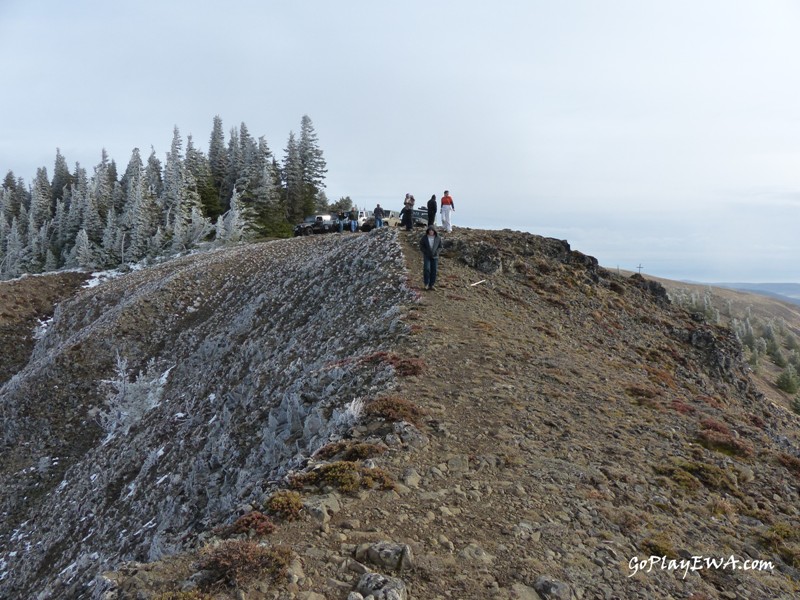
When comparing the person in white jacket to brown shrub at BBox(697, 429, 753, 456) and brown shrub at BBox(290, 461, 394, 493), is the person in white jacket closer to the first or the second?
brown shrub at BBox(697, 429, 753, 456)

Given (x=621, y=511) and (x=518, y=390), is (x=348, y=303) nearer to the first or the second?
(x=518, y=390)

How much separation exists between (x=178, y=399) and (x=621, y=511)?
2145 centimetres

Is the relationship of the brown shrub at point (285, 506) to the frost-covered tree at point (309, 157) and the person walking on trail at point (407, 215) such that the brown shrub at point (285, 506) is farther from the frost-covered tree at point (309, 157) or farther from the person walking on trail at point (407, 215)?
the frost-covered tree at point (309, 157)

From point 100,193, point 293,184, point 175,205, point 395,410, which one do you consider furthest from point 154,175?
point 395,410

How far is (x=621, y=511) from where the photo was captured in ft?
26.3

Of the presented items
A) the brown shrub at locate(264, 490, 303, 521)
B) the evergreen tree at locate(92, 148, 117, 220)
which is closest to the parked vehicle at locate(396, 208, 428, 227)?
the brown shrub at locate(264, 490, 303, 521)

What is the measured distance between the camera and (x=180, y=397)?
930 inches

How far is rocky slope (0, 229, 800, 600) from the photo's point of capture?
655 centimetres

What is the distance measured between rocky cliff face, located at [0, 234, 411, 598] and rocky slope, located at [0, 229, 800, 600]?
0.13 metres

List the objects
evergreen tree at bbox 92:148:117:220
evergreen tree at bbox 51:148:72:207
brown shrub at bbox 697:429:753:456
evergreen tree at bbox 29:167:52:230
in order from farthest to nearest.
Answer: evergreen tree at bbox 51:148:72:207 < evergreen tree at bbox 29:167:52:230 < evergreen tree at bbox 92:148:117:220 < brown shrub at bbox 697:429:753:456

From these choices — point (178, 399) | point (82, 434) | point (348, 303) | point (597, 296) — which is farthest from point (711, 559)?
point (82, 434)

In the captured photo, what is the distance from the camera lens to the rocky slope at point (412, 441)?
21.5ft

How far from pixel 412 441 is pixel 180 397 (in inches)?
720

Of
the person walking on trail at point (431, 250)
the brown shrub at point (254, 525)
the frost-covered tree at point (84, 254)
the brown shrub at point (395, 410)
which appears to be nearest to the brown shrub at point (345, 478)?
the brown shrub at point (254, 525)
